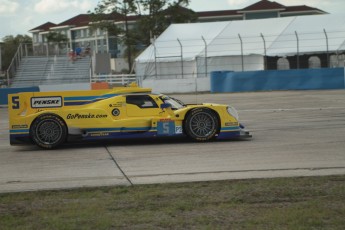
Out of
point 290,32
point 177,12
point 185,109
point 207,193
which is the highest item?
point 177,12

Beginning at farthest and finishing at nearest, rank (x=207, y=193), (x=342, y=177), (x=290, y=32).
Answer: (x=290, y=32)
(x=342, y=177)
(x=207, y=193)

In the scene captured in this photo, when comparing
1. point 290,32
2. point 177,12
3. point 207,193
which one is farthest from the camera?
point 177,12

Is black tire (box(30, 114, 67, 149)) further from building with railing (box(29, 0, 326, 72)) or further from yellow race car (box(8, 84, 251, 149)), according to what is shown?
building with railing (box(29, 0, 326, 72))

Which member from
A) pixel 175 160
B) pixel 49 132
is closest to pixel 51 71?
pixel 49 132

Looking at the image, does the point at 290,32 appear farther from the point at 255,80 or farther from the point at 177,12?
the point at 177,12

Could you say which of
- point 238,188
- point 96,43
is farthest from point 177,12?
point 238,188

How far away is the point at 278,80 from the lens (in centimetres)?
3525

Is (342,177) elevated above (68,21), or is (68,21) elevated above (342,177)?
(68,21)

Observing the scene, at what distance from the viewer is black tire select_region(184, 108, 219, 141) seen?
11.8m

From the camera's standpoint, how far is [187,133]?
11.8 metres

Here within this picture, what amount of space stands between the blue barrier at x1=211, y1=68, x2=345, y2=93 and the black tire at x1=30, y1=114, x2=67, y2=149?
2484 centimetres

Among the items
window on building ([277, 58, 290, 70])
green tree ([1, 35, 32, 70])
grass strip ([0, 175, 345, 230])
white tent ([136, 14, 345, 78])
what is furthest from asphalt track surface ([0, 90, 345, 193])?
green tree ([1, 35, 32, 70])

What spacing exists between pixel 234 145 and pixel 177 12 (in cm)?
5925

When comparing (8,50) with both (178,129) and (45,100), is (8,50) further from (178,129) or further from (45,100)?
(178,129)
